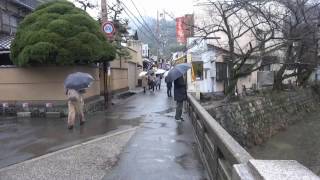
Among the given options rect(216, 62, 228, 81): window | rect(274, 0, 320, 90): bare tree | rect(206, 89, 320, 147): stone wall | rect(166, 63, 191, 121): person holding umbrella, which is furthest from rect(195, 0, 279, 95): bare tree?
rect(216, 62, 228, 81): window

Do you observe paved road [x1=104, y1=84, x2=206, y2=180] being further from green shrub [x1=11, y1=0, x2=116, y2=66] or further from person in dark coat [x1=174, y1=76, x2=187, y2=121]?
green shrub [x1=11, y1=0, x2=116, y2=66]

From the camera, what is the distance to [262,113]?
24500 millimetres

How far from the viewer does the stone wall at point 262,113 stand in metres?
19.8

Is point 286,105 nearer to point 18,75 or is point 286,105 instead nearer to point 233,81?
point 233,81

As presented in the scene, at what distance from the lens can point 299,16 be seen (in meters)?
21.3

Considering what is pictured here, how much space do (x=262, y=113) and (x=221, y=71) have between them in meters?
8.39

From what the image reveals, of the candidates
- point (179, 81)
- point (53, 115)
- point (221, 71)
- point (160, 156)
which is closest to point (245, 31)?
point (179, 81)

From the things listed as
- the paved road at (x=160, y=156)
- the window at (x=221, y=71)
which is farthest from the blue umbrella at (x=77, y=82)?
the window at (x=221, y=71)

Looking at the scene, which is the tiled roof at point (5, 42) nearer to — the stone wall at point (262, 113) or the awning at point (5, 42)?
the awning at point (5, 42)

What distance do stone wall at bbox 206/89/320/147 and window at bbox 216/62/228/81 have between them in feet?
15.5

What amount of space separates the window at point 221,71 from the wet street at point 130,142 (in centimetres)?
1509

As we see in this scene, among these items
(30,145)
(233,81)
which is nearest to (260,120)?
(233,81)

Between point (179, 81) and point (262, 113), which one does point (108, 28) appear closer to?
point (179, 81)

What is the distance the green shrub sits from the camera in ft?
54.0
